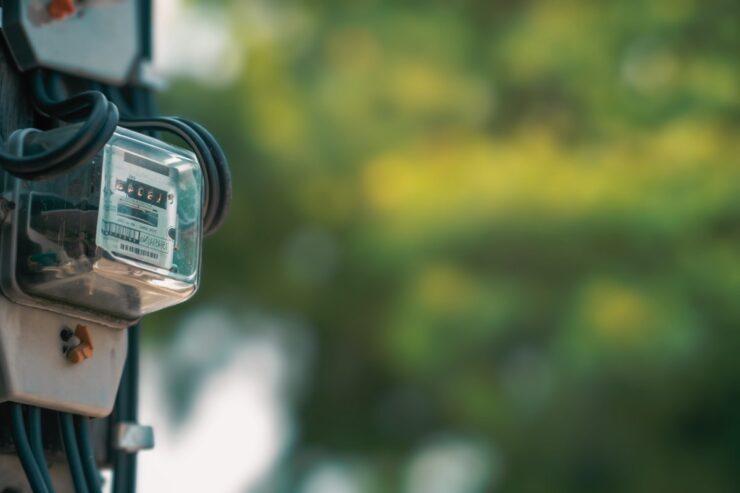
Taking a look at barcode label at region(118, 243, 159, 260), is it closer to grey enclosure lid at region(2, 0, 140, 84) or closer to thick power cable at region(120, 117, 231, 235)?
thick power cable at region(120, 117, 231, 235)

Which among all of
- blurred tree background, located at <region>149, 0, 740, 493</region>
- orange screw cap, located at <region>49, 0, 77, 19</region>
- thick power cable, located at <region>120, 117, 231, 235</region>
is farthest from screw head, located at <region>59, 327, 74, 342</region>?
blurred tree background, located at <region>149, 0, 740, 493</region>

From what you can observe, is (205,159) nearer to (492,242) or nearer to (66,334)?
(66,334)

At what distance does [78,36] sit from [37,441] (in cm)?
32

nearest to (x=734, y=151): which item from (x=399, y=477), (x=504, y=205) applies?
(x=504, y=205)

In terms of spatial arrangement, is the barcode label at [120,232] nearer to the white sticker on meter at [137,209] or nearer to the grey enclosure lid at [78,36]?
the white sticker on meter at [137,209]

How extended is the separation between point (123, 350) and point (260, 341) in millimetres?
3231

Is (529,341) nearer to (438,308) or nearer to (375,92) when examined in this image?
(438,308)

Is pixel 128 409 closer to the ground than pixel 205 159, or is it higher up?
closer to the ground

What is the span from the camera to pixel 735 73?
184 inches

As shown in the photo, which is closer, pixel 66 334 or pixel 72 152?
pixel 72 152

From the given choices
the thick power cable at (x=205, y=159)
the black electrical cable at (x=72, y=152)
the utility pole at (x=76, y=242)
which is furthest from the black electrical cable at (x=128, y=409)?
the black electrical cable at (x=72, y=152)

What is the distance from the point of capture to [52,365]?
111 cm

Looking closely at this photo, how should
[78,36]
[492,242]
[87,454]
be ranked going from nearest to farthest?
[87,454], [78,36], [492,242]

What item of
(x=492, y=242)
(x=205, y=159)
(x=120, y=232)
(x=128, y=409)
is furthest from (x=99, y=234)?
(x=492, y=242)
